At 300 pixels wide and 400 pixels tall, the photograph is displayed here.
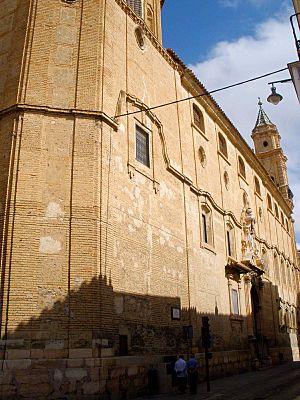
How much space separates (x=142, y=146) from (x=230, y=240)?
986 centimetres

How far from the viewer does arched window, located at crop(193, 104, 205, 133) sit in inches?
898

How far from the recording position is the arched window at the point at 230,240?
2393 cm

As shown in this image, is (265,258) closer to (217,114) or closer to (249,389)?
(217,114)

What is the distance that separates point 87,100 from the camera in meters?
14.1

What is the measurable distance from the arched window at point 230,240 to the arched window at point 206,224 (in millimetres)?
2641

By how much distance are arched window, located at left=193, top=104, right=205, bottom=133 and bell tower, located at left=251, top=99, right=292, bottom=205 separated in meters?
28.9

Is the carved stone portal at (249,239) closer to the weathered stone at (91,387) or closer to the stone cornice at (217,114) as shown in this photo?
the stone cornice at (217,114)

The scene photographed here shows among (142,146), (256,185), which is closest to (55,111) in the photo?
(142,146)

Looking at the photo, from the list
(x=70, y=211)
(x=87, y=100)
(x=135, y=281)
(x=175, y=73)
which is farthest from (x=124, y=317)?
A: (x=175, y=73)

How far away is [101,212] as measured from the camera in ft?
42.8

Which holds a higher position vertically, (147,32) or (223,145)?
(147,32)

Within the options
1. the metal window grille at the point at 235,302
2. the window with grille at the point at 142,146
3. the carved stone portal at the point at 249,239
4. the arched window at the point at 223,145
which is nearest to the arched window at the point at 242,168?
the carved stone portal at the point at 249,239

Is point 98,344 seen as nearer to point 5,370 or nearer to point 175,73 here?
point 5,370

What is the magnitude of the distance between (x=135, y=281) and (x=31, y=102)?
20.5ft
